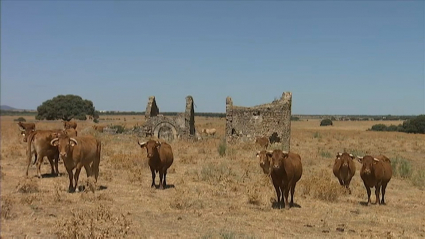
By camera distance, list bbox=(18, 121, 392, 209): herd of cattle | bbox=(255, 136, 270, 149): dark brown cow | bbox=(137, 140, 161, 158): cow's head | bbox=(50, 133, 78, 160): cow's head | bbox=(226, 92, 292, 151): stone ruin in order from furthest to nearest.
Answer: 1. bbox=(226, 92, 292, 151): stone ruin
2. bbox=(255, 136, 270, 149): dark brown cow
3. bbox=(137, 140, 161, 158): cow's head
4. bbox=(50, 133, 78, 160): cow's head
5. bbox=(18, 121, 392, 209): herd of cattle

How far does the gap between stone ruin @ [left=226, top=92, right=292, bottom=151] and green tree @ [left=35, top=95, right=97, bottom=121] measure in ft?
158

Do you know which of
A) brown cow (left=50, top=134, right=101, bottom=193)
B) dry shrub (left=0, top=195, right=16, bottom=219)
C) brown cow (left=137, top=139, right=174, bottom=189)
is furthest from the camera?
brown cow (left=137, top=139, right=174, bottom=189)

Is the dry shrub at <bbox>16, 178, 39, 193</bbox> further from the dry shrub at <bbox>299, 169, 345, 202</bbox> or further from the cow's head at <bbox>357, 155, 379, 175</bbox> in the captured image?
the cow's head at <bbox>357, 155, 379, 175</bbox>

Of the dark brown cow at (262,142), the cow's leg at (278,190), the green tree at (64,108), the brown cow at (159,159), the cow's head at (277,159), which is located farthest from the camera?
the green tree at (64,108)

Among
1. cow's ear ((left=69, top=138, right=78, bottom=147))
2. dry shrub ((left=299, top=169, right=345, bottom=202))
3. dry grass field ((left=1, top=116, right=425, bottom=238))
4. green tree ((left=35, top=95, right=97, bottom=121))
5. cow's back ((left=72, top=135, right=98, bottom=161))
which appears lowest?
dry grass field ((left=1, top=116, right=425, bottom=238))

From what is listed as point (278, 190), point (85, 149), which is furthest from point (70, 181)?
point (278, 190)

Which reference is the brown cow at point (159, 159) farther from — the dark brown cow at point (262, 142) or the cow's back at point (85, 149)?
the dark brown cow at point (262, 142)

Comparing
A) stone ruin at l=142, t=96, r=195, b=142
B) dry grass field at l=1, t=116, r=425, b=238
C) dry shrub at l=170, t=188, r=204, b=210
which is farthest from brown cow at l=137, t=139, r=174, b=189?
stone ruin at l=142, t=96, r=195, b=142

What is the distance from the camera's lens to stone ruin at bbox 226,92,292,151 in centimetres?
2558

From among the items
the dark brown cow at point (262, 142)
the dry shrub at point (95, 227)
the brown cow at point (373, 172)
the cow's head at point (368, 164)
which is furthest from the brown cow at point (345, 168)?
the dark brown cow at point (262, 142)

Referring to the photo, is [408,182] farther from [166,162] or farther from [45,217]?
[45,217]

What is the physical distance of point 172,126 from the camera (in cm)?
2980

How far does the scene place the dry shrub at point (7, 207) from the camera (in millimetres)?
8570

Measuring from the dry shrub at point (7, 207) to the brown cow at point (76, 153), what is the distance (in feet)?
5.52
